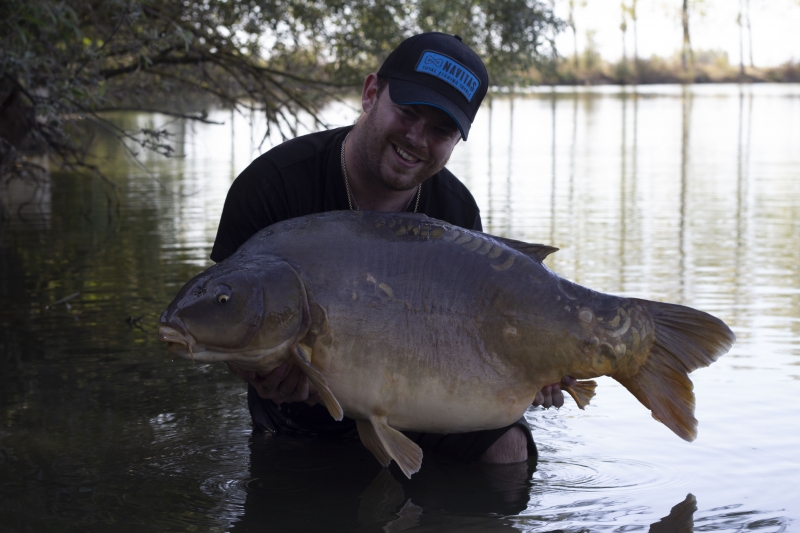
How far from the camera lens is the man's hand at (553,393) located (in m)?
3.12

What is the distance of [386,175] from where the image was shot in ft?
11.5

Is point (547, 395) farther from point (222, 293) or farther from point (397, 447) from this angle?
point (222, 293)

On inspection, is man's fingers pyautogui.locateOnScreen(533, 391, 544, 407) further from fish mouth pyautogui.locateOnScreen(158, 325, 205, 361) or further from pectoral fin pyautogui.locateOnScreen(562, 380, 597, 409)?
fish mouth pyautogui.locateOnScreen(158, 325, 205, 361)

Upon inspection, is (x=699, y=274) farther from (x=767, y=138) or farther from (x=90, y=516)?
(x=767, y=138)

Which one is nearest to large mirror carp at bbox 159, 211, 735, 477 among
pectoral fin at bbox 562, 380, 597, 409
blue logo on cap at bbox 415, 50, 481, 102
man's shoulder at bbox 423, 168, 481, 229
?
pectoral fin at bbox 562, 380, 597, 409

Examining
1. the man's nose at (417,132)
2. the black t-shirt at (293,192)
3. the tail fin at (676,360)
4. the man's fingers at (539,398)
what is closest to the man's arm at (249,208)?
the black t-shirt at (293,192)

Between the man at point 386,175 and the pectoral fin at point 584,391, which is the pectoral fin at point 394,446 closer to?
the man at point 386,175

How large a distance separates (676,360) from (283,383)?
1222mm

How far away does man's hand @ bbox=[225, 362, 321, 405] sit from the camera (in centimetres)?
299

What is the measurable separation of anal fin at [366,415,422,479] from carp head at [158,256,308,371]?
1.27ft

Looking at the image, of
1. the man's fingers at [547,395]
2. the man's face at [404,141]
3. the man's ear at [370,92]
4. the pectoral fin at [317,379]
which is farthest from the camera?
the man's ear at [370,92]

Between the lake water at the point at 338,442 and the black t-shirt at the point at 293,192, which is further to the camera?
the black t-shirt at the point at 293,192

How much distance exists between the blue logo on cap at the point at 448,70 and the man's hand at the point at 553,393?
1028 millimetres

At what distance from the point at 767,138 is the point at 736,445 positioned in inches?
836
